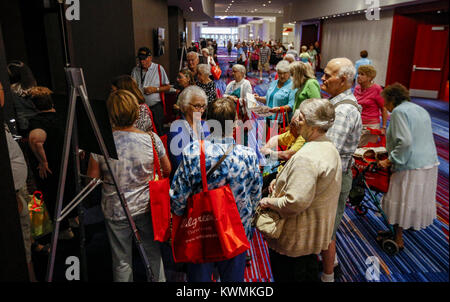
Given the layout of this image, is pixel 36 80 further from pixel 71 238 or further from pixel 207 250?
pixel 207 250

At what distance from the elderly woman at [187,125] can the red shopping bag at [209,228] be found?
45 cm

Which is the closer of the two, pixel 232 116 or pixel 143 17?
pixel 232 116

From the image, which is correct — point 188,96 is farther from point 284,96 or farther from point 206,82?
point 206,82

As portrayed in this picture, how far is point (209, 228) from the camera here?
1749 mm

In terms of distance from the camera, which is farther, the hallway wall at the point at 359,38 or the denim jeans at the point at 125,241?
the hallway wall at the point at 359,38

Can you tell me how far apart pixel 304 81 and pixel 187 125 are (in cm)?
178

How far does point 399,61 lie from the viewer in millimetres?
11250

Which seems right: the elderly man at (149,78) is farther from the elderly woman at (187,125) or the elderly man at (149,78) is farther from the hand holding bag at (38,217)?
the elderly woman at (187,125)

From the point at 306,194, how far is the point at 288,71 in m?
2.45

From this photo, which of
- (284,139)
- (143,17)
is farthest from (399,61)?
(284,139)

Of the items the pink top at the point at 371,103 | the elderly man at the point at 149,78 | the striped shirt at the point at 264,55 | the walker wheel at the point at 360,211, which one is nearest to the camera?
the walker wheel at the point at 360,211

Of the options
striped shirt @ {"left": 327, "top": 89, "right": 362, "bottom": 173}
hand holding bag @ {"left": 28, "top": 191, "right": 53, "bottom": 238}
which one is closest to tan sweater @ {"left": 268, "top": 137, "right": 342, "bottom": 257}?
striped shirt @ {"left": 327, "top": 89, "right": 362, "bottom": 173}

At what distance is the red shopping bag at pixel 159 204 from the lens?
6.40 ft

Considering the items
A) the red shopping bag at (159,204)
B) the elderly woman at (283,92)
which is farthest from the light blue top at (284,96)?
the red shopping bag at (159,204)
